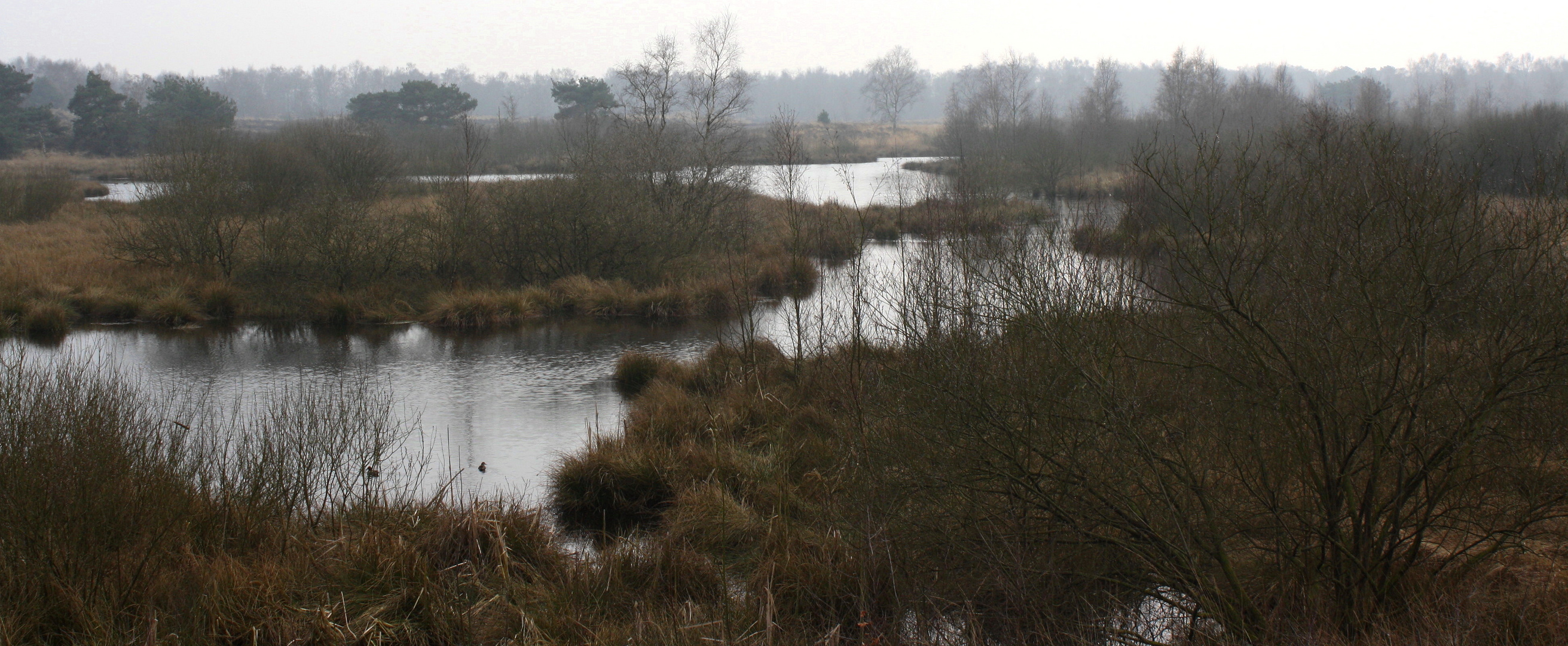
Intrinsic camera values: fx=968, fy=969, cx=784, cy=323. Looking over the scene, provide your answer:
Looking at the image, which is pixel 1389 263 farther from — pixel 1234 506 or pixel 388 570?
pixel 388 570

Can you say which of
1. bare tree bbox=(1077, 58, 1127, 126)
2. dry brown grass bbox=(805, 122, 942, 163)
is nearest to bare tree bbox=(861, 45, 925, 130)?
dry brown grass bbox=(805, 122, 942, 163)

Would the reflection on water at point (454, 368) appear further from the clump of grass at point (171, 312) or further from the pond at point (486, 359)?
the clump of grass at point (171, 312)

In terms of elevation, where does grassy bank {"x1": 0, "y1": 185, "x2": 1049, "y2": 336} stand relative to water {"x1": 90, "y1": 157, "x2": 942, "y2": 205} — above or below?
below

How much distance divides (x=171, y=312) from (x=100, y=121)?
144ft

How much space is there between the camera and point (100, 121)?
5188 cm

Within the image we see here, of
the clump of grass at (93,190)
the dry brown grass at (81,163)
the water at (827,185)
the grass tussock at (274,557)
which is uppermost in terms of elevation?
the dry brown grass at (81,163)

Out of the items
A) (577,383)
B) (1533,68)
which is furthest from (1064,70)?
(577,383)

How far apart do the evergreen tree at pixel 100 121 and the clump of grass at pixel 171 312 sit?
136 ft

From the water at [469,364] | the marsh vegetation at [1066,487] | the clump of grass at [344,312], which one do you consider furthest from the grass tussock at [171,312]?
the marsh vegetation at [1066,487]

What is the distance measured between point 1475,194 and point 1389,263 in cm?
51

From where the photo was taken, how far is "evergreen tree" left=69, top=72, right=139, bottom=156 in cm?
5172

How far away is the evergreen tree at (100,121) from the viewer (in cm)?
5172

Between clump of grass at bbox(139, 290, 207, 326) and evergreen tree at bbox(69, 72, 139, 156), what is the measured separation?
41.5 meters

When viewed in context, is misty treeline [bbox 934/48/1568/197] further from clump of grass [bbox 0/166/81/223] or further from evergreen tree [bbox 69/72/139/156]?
evergreen tree [bbox 69/72/139/156]
